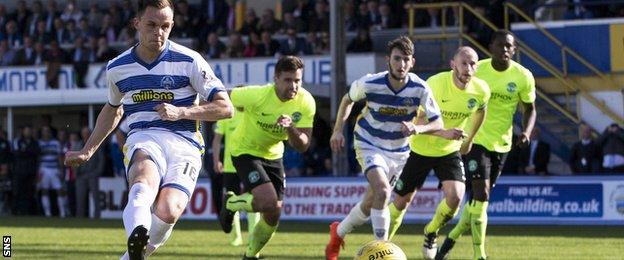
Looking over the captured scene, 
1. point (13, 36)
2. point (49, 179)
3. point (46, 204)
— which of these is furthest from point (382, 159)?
point (13, 36)

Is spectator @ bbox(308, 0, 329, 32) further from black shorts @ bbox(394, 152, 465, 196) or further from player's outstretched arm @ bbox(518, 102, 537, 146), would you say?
black shorts @ bbox(394, 152, 465, 196)

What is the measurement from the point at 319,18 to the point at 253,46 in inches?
58.3

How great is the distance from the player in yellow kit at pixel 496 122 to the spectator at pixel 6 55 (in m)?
20.5

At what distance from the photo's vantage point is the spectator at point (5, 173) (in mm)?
31797

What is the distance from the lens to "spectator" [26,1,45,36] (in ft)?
116

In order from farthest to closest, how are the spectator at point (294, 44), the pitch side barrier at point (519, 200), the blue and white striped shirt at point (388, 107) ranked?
the spectator at point (294, 44)
the pitch side barrier at point (519, 200)
the blue and white striped shirt at point (388, 107)

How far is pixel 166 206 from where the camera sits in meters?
10.2

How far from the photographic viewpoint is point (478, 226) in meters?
14.6

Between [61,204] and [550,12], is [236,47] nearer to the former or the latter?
[61,204]

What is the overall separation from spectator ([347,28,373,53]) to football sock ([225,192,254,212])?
537 inches

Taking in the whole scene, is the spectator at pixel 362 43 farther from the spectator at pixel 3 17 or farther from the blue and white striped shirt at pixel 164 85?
the blue and white striped shirt at pixel 164 85

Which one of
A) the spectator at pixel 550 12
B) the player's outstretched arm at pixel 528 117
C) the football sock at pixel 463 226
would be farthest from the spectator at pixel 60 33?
the football sock at pixel 463 226

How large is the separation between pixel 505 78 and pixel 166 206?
19.8 ft

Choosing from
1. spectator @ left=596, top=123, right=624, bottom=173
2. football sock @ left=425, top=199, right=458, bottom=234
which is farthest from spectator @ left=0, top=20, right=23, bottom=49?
football sock @ left=425, top=199, right=458, bottom=234
